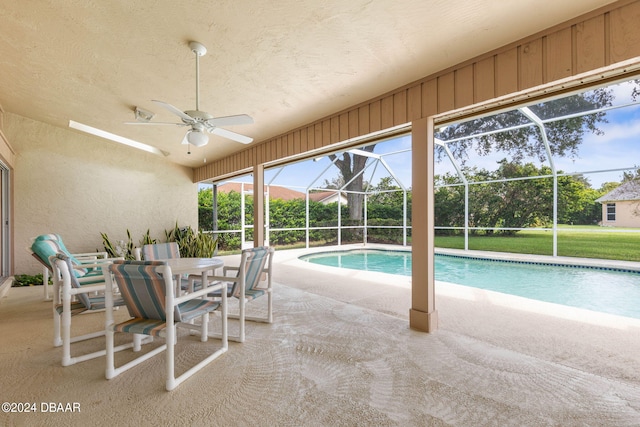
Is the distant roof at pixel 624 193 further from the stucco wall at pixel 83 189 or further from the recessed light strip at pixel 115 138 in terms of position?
the recessed light strip at pixel 115 138

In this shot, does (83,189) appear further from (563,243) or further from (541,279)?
(563,243)

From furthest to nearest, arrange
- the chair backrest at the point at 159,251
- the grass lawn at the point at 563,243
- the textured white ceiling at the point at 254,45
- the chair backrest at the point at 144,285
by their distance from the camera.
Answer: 1. the grass lawn at the point at 563,243
2. the chair backrest at the point at 159,251
3. the textured white ceiling at the point at 254,45
4. the chair backrest at the point at 144,285

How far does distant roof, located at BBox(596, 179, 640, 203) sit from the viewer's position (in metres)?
9.84

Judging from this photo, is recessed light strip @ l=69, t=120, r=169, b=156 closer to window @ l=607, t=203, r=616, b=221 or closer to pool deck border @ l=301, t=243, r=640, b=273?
pool deck border @ l=301, t=243, r=640, b=273

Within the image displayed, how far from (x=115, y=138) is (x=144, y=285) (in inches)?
246

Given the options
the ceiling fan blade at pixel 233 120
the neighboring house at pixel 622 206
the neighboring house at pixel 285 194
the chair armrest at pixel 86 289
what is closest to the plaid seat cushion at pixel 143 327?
the chair armrest at pixel 86 289

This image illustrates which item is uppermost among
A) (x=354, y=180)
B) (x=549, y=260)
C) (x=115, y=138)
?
(x=115, y=138)

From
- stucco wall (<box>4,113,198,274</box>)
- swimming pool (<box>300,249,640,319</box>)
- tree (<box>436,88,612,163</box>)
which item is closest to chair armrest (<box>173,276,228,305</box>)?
swimming pool (<box>300,249,640,319</box>)

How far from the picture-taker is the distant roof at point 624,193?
32.3 feet

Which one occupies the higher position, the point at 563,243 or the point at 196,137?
the point at 196,137

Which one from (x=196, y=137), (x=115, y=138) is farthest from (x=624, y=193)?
(x=115, y=138)

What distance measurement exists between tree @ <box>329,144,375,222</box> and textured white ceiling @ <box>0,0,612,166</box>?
8.06m

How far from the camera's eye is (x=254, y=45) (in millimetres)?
2705

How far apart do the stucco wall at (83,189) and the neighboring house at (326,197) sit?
5.19m
